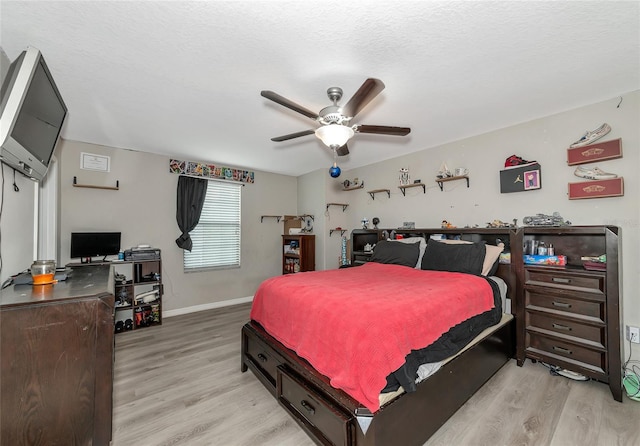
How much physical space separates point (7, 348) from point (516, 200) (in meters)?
4.21

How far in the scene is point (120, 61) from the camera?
6.10ft

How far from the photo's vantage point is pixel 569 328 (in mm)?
2320

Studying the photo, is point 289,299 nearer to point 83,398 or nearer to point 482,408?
point 83,398


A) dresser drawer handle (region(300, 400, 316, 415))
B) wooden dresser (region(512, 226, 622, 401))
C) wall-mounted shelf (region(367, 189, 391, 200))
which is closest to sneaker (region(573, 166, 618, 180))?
wooden dresser (region(512, 226, 622, 401))

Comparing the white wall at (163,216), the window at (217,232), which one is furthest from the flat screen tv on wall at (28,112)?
the window at (217,232)

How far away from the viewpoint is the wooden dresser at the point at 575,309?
6.86ft

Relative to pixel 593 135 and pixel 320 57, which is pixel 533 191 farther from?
pixel 320 57

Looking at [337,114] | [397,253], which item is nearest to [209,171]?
[337,114]

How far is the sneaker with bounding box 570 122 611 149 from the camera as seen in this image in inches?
94.8

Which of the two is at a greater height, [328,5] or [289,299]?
[328,5]

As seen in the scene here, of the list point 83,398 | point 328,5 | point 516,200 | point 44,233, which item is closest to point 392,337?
point 83,398

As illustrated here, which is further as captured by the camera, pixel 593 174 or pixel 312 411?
pixel 593 174

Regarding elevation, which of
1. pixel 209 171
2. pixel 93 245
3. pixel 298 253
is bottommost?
pixel 298 253

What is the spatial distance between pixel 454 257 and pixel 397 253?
2.36 ft
